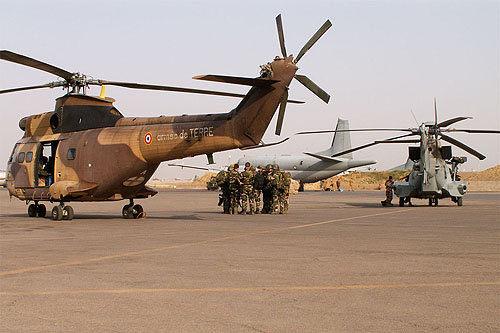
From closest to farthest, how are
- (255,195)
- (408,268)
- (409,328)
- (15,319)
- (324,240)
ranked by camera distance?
(409,328), (15,319), (408,268), (324,240), (255,195)

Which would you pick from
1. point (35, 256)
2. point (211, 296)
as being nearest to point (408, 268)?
point (211, 296)

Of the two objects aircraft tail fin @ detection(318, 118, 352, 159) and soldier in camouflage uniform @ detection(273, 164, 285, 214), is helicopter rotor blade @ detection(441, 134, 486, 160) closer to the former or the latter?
soldier in camouflage uniform @ detection(273, 164, 285, 214)

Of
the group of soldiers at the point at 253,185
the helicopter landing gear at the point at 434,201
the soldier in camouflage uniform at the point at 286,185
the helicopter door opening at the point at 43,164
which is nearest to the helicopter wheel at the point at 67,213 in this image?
the helicopter door opening at the point at 43,164

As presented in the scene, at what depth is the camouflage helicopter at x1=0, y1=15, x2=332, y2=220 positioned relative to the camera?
16094 millimetres

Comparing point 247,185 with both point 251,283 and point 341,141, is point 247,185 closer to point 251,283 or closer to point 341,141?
point 251,283

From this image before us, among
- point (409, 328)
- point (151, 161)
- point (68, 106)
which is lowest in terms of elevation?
point (409, 328)

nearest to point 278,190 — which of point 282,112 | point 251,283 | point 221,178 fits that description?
point 221,178

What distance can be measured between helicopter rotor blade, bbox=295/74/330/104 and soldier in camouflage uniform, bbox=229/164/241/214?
6700 mm

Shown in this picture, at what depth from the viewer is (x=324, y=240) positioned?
12.2 m

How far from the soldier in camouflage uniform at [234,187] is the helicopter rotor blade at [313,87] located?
264 inches

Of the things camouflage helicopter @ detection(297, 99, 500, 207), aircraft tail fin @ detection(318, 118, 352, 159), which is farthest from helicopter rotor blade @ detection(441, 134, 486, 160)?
aircraft tail fin @ detection(318, 118, 352, 159)

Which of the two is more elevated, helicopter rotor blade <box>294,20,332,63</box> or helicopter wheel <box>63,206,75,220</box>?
helicopter rotor blade <box>294,20,332,63</box>

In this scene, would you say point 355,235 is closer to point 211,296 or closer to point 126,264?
point 126,264

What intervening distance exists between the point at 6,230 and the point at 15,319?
1090cm
